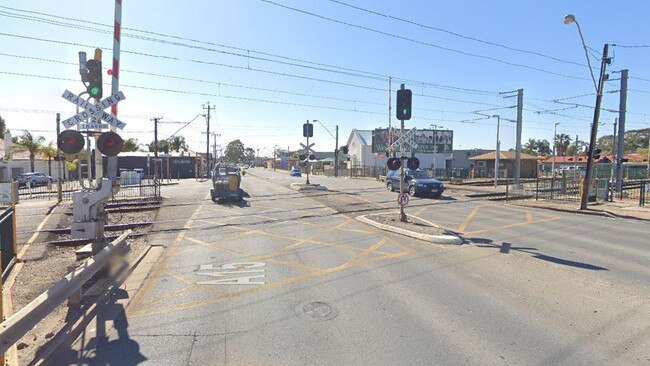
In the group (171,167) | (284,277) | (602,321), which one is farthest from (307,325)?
(171,167)

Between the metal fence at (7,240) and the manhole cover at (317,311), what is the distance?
5.75 metres

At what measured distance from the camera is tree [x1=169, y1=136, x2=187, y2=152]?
94.1m

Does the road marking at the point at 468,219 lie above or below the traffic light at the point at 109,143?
below

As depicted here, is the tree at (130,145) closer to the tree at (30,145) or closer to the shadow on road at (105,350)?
the tree at (30,145)

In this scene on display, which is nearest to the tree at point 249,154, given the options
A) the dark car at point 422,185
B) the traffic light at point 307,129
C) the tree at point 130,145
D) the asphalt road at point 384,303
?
the tree at point 130,145

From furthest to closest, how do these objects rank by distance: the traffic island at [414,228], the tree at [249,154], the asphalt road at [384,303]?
the tree at [249,154]
the traffic island at [414,228]
the asphalt road at [384,303]

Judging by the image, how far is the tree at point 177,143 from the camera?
94.1 m

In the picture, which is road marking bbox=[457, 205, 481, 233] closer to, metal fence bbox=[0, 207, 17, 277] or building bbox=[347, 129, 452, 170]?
metal fence bbox=[0, 207, 17, 277]

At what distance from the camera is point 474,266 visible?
7582 millimetres

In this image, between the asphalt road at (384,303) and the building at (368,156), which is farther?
the building at (368,156)

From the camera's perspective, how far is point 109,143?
6.34 metres

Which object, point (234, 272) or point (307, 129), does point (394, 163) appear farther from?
point (307, 129)

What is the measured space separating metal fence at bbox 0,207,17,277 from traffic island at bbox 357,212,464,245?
8.99m

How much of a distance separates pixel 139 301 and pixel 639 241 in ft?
40.0
